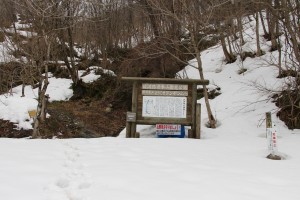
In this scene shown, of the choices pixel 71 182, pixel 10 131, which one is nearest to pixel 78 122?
pixel 10 131

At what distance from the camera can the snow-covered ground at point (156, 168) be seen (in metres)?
3.94

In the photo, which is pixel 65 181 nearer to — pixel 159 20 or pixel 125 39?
pixel 159 20

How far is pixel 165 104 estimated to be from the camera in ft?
27.7

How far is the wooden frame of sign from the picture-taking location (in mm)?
8438

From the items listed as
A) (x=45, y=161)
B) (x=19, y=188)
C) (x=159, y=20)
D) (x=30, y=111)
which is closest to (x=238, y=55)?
(x=159, y=20)

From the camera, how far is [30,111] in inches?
486

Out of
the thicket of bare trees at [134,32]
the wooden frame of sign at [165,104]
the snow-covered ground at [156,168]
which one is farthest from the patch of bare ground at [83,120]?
the wooden frame of sign at [165,104]

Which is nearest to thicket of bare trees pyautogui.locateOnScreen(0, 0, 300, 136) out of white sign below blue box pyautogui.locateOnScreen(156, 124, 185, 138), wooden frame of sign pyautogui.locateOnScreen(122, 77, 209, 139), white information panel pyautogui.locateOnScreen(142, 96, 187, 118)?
wooden frame of sign pyautogui.locateOnScreen(122, 77, 209, 139)

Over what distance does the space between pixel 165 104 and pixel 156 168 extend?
353cm

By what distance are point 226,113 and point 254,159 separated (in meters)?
4.86

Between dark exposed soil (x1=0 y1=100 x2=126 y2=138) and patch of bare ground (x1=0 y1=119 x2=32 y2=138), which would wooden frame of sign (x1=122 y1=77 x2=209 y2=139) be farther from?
patch of bare ground (x1=0 y1=119 x2=32 y2=138)

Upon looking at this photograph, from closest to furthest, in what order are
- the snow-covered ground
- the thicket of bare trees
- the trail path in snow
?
1. the trail path in snow
2. the snow-covered ground
3. the thicket of bare trees

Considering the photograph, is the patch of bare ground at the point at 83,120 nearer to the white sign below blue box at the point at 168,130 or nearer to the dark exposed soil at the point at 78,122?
the dark exposed soil at the point at 78,122

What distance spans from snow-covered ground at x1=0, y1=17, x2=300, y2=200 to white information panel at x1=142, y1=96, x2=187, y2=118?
37.2 inches
